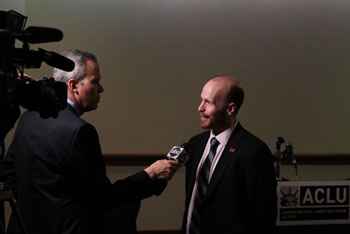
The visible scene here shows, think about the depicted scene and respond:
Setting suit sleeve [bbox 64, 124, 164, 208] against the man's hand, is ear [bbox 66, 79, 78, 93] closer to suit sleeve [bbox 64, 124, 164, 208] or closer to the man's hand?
suit sleeve [bbox 64, 124, 164, 208]

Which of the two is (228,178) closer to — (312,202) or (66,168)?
(66,168)

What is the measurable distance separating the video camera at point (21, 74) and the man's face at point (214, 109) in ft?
3.35

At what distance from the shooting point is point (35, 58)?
1.65m

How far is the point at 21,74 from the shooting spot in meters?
1.64

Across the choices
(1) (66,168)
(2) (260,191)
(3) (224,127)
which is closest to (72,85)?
(1) (66,168)

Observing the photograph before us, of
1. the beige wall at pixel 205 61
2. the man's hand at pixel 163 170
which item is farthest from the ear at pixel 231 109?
the beige wall at pixel 205 61

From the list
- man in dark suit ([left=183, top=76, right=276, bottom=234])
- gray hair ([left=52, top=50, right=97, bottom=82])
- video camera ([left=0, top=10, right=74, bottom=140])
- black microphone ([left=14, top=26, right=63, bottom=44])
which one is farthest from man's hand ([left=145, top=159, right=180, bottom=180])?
black microphone ([left=14, top=26, right=63, bottom=44])

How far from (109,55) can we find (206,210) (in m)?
2.22

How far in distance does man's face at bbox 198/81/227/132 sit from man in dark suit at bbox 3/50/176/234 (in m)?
0.53

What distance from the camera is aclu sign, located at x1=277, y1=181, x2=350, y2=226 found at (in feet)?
11.9

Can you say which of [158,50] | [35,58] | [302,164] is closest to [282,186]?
[302,164]

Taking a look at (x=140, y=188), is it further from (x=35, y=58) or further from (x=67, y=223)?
(x=35, y=58)

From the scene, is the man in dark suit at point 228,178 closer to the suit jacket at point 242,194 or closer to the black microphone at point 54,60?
the suit jacket at point 242,194

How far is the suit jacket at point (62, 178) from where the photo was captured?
2152mm
